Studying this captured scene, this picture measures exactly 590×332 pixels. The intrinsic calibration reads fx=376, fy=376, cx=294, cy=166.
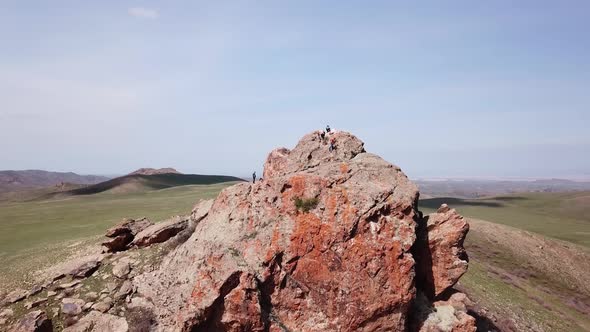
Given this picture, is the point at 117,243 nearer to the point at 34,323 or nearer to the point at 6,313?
the point at 6,313

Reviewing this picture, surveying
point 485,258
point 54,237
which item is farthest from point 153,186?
point 485,258

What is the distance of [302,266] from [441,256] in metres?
8.16

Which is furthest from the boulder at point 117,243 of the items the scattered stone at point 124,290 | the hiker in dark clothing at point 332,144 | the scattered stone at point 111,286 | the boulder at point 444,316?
the boulder at point 444,316

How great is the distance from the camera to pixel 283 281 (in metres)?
19.0

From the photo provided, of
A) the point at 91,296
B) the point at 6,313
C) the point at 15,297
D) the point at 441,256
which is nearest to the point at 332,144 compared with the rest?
the point at 441,256

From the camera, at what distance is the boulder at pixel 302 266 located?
712 inches

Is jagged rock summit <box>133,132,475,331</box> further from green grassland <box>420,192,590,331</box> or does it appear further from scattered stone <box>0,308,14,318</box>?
green grassland <box>420,192,590,331</box>

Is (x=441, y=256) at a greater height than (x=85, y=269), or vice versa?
(x=441, y=256)

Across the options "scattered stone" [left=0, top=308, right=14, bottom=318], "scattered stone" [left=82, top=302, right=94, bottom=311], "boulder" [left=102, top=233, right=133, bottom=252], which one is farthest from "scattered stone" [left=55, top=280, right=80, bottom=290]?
"boulder" [left=102, top=233, right=133, bottom=252]

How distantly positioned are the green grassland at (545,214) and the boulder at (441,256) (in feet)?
194

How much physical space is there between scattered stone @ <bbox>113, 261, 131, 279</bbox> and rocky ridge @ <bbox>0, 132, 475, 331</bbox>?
0.18 ft

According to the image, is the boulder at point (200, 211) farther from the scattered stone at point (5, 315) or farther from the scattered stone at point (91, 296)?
the scattered stone at point (5, 315)

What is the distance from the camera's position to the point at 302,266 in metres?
19.2

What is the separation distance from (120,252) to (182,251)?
Answer: 19.8 ft
